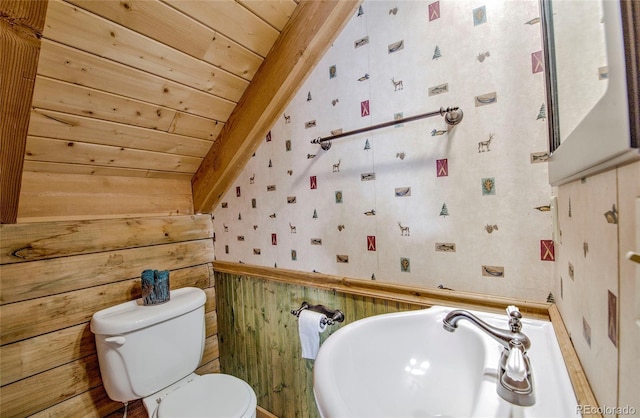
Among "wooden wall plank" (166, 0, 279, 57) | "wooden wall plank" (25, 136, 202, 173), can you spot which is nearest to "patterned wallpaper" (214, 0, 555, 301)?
"wooden wall plank" (166, 0, 279, 57)

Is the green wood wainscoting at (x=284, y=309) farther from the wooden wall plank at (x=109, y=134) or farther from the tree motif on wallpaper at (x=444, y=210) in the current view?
the wooden wall plank at (x=109, y=134)

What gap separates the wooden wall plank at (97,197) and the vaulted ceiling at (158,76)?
0.05 metres

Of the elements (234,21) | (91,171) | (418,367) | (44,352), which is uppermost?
(234,21)

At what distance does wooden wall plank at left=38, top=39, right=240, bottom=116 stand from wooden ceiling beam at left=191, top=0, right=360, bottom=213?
0.35 feet

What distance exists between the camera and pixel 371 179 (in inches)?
47.3

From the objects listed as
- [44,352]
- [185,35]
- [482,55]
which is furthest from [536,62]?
[44,352]

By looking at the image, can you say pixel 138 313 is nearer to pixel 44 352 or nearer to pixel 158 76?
pixel 44 352

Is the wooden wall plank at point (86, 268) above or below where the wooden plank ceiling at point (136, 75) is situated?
below

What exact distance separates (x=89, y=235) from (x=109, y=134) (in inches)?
20.2

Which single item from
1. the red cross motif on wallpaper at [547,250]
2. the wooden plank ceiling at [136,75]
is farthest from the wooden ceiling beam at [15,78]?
the red cross motif on wallpaper at [547,250]

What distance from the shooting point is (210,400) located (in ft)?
4.13

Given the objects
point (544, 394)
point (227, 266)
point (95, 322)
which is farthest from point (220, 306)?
point (544, 394)

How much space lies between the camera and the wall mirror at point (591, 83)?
0.29 metres

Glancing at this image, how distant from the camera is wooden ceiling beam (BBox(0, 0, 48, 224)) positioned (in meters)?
0.79
